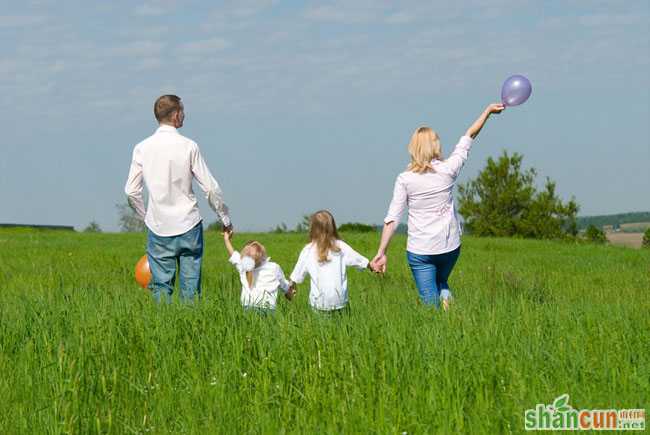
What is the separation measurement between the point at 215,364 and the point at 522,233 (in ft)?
134

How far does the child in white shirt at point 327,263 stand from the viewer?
805cm

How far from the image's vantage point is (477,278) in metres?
14.0

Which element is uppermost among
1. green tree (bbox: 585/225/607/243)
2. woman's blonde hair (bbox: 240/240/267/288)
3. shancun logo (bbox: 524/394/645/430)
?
green tree (bbox: 585/225/607/243)

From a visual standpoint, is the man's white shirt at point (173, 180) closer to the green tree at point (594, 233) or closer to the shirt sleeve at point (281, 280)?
the shirt sleeve at point (281, 280)

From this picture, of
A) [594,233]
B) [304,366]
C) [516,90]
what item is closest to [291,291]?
[304,366]

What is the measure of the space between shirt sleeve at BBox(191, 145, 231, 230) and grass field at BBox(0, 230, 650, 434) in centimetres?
95

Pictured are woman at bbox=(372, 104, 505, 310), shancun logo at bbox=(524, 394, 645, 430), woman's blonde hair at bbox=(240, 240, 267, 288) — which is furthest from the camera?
woman's blonde hair at bbox=(240, 240, 267, 288)

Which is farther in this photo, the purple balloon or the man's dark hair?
the purple balloon

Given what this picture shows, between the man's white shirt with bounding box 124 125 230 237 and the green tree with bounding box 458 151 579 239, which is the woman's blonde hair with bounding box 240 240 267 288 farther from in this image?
the green tree with bounding box 458 151 579 239

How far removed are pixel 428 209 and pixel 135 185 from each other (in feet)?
9.92

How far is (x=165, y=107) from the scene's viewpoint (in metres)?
8.40

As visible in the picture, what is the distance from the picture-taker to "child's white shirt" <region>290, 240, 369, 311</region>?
8.05 m

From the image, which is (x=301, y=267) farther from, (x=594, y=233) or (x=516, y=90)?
(x=594, y=233)

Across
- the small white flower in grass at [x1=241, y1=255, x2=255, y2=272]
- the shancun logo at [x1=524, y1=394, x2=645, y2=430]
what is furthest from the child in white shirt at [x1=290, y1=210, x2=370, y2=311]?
the shancun logo at [x1=524, y1=394, x2=645, y2=430]
